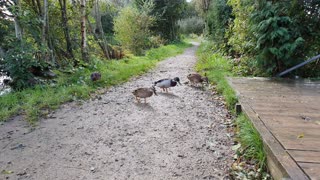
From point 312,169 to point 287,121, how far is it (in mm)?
1236

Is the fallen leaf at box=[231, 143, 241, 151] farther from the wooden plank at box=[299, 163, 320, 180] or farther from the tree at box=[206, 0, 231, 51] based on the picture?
the tree at box=[206, 0, 231, 51]

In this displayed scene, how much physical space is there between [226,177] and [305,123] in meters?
1.34

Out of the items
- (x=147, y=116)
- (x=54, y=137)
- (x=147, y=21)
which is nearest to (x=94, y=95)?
(x=147, y=116)

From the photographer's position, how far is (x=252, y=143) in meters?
3.29

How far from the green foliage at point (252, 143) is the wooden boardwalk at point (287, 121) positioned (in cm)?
14

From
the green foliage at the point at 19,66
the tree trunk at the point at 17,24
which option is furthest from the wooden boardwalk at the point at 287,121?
the tree trunk at the point at 17,24

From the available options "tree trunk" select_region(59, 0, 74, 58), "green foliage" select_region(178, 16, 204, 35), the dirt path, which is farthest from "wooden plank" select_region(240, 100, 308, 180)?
"green foliage" select_region(178, 16, 204, 35)

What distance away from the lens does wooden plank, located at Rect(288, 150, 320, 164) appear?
2.40 metres

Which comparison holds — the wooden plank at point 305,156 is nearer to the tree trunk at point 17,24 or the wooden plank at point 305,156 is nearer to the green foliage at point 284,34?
the green foliage at point 284,34

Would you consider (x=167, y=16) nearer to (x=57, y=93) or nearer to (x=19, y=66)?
(x=19, y=66)

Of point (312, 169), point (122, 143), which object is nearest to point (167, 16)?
point (122, 143)

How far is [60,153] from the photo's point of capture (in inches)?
138

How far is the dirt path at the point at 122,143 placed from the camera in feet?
10.1

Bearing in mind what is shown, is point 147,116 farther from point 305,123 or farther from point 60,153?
point 305,123
